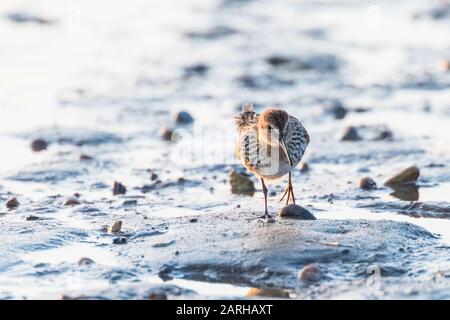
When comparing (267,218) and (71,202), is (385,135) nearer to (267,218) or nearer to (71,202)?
(267,218)

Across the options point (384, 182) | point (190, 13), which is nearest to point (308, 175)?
point (384, 182)

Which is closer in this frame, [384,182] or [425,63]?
[384,182]

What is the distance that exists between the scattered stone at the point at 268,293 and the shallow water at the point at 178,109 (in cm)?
14

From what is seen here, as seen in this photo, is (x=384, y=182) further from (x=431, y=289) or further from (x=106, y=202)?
(x=431, y=289)

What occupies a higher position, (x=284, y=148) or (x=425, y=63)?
(x=425, y=63)

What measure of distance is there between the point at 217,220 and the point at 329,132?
4.37 meters

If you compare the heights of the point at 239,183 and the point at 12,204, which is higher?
the point at 239,183

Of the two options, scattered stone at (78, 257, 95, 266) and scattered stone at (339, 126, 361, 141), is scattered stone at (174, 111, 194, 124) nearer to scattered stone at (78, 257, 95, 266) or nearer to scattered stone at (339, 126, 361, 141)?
scattered stone at (339, 126, 361, 141)

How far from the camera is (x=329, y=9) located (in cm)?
2142

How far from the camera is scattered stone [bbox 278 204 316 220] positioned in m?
9.05

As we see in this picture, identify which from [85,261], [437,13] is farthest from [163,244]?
[437,13]

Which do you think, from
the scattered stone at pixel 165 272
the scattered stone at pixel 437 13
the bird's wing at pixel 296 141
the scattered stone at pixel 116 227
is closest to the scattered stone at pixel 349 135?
the bird's wing at pixel 296 141

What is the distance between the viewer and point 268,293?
24.0 feet

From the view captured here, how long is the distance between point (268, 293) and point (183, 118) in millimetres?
6641
